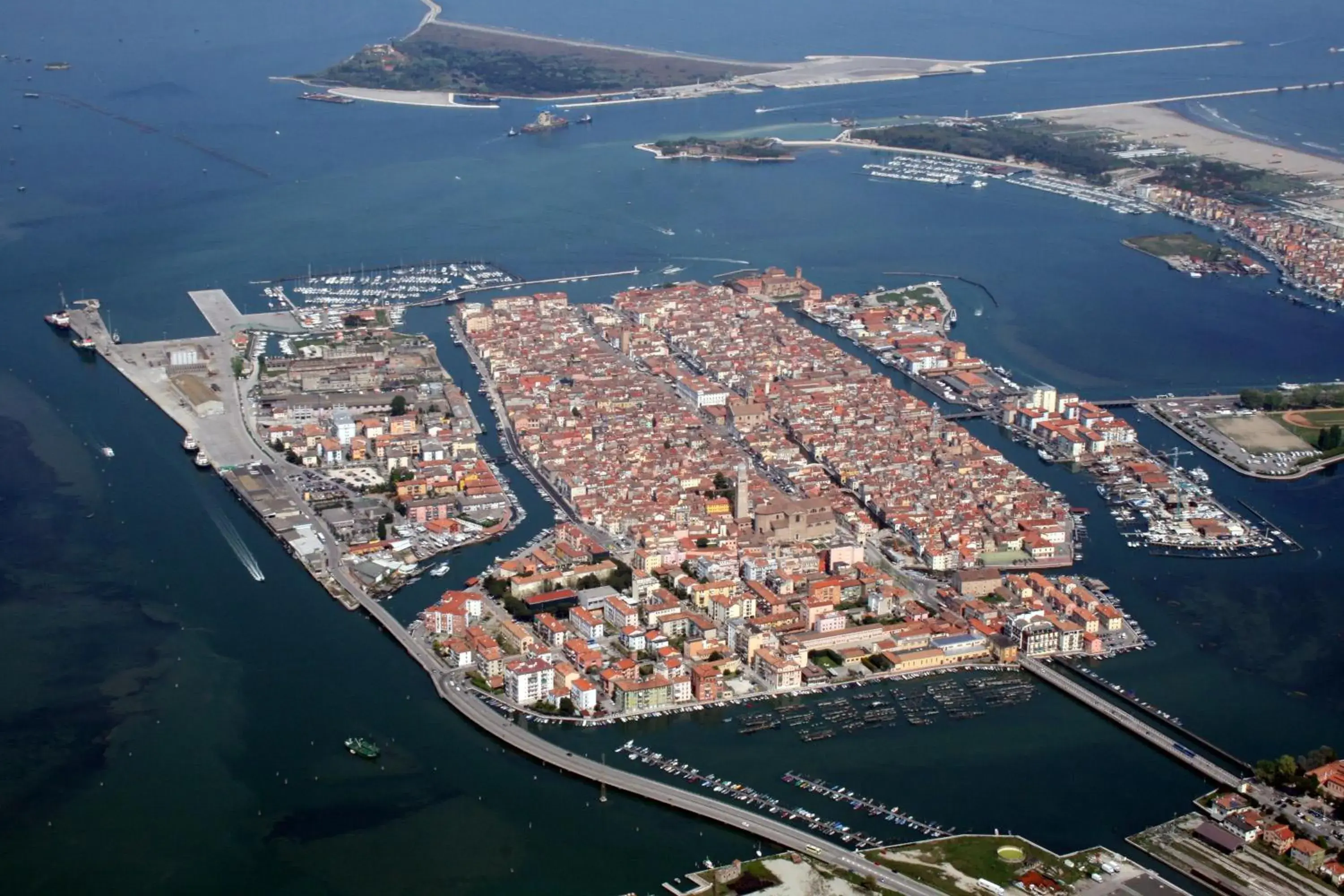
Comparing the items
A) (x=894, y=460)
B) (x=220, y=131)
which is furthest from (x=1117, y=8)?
(x=894, y=460)

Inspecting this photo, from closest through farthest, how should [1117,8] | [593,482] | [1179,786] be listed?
[1179,786], [593,482], [1117,8]

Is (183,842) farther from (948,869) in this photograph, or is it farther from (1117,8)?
(1117,8)

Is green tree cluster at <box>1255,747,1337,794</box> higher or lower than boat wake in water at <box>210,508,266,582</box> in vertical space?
lower

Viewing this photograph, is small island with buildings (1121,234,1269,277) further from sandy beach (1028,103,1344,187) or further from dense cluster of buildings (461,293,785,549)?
dense cluster of buildings (461,293,785,549)

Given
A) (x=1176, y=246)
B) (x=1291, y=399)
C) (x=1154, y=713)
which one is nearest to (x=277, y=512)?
(x=1154, y=713)

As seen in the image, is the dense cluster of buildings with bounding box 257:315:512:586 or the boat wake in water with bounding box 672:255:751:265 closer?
the dense cluster of buildings with bounding box 257:315:512:586

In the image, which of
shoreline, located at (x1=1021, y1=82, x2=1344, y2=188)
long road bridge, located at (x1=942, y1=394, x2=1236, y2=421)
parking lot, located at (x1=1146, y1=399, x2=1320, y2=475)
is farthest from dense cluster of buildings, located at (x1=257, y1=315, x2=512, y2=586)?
shoreline, located at (x1=1021, y1=82, x2=1344, y2=188)
